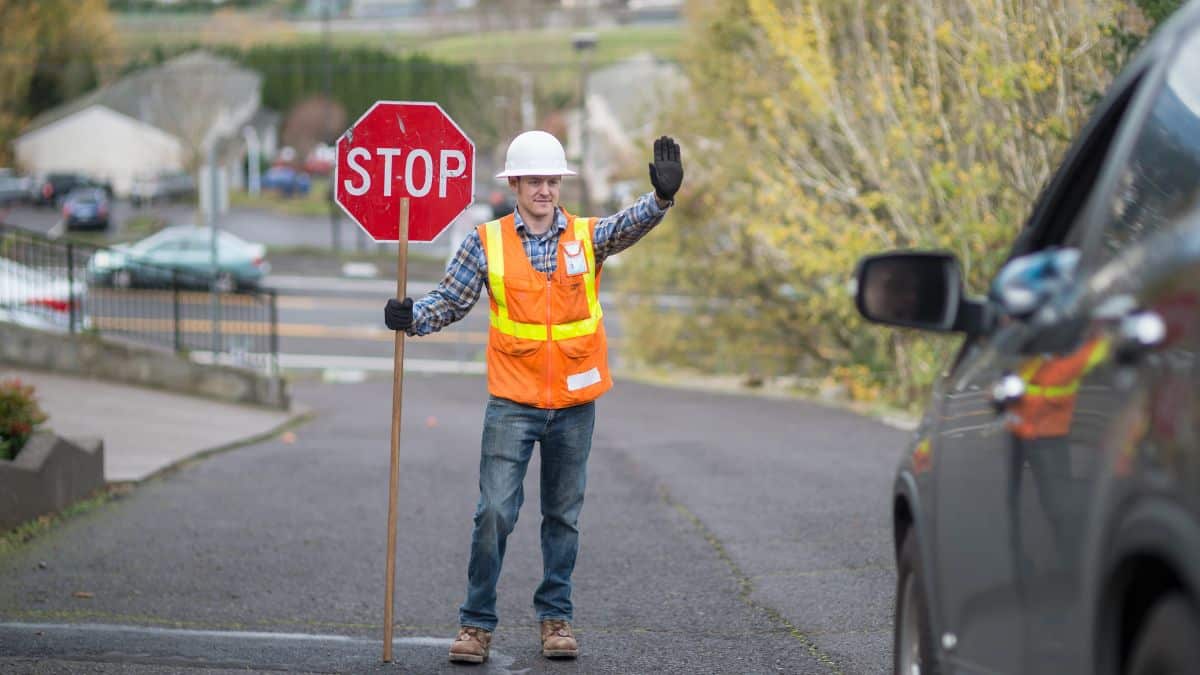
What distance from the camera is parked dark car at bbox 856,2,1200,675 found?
2682 millimetres

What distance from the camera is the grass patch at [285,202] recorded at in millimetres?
76562

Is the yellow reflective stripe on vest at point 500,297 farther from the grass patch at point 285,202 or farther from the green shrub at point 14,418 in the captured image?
the grass patch at point 285,202

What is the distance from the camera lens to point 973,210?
60.4 feet

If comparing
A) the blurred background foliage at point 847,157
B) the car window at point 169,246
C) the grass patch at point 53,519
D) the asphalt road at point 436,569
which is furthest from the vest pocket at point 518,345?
the car window at point 169,246

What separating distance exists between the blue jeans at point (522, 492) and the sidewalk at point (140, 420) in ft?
20.5

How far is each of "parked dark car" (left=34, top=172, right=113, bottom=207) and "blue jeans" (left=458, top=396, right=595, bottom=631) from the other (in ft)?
247

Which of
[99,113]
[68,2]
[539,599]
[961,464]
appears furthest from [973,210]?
[99,113]

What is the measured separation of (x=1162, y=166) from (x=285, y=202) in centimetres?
7801

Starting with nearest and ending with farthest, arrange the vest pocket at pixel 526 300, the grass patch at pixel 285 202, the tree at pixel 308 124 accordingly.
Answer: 1. the vest pocket at pixel 526 300
2. the grass patch at pixel 285 202
3. the tree at pixel 308 124

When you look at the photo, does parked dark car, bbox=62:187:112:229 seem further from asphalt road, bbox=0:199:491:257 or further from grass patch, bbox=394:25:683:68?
grass patch, bbox=394:25:683:68

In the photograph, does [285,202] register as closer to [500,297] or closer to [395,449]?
[395,449]

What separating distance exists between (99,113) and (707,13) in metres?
67.3

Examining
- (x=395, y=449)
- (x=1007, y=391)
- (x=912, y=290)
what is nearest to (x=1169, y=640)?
(x=1007, y=391)

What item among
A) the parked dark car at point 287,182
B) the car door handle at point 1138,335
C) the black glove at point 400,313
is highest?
Answer: the car door handle at point 1138,335
